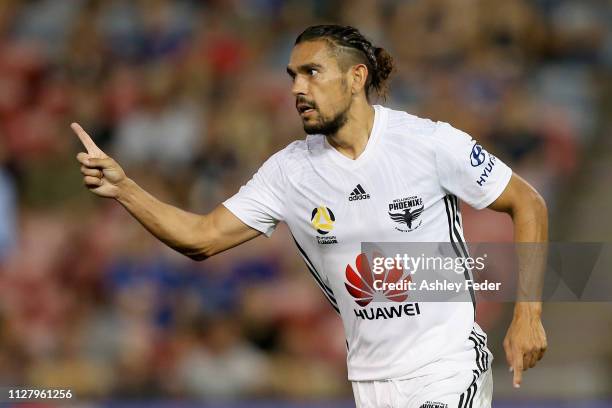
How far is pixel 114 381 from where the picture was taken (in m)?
9.24

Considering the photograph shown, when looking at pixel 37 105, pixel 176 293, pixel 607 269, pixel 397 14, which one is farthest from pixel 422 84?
pixel 607 269

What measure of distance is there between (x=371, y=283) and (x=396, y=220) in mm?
295

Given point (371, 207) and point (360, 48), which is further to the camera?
point (360, 48)

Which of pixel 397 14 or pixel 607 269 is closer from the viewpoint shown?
pixel 607 269

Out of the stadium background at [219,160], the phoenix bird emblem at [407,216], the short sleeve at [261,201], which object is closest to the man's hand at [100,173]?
the short sleeve at [261,201]

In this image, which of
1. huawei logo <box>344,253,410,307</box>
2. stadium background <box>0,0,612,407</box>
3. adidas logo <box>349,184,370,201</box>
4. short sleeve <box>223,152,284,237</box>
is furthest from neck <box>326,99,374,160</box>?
stadium background <box>0,0,612,407</box>

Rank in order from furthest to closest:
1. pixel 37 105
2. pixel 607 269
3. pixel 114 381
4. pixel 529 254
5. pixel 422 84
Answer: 1. pixel 37 105
2. pixel 422 84
3. pixel 114 381
4. pixel 607 269
5. pixel 529 254

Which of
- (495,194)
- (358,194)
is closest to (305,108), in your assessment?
(358,194)

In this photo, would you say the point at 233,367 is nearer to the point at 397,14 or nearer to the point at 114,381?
the point at 114,381

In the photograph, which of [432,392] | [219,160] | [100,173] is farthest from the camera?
[219,160]

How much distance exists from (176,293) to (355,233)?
447 cm

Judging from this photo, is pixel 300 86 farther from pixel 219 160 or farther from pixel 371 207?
pixel 219 160

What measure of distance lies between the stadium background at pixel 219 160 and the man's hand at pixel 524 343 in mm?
3311

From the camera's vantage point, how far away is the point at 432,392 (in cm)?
515
